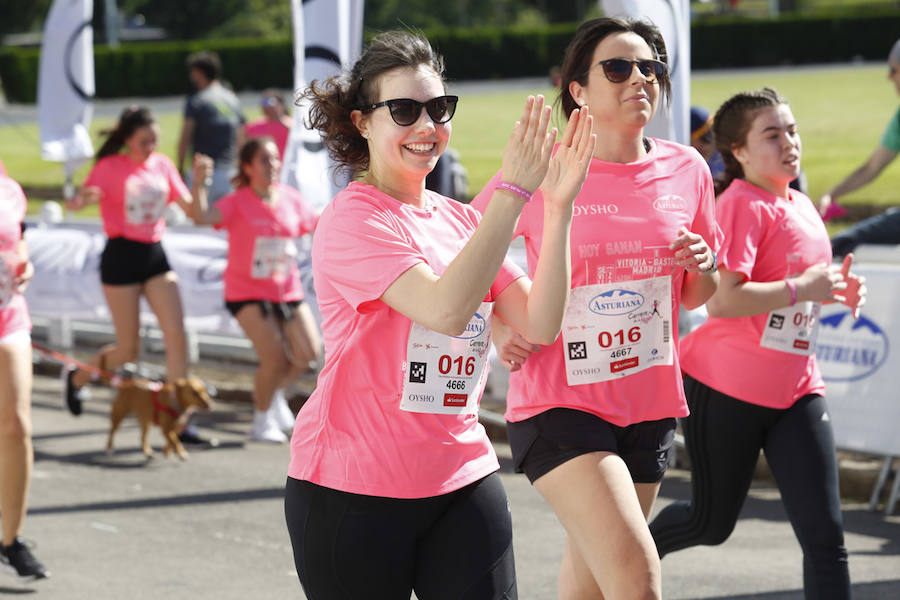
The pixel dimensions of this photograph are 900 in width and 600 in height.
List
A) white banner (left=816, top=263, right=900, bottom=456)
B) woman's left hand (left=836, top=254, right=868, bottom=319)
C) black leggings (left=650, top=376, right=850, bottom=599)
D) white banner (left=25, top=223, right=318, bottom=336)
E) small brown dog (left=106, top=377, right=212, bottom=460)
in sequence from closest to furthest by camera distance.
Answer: black leggings (left=650, top=376, right=850, bottom=599) → woman's left hand (left=836, top=254, right=868, bottom=319) → white banner (left=816, top=263, right=900, bottom=456) → small brown dog (left=106, top=377, right=212, bottom=460) → white banner (left=25, top=223, right=318, bottom=336)

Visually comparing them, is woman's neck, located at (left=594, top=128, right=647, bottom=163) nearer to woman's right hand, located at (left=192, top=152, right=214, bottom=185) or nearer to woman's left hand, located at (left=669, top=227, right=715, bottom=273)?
woman's left hand, located at (left=669, top=227, right=715, bottom=273)

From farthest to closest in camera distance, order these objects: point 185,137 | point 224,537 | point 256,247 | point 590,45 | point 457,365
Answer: point 185,137 < point 256,247 < point 224,537 < point 590,45 < point 457,365

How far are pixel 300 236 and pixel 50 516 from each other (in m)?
2.82

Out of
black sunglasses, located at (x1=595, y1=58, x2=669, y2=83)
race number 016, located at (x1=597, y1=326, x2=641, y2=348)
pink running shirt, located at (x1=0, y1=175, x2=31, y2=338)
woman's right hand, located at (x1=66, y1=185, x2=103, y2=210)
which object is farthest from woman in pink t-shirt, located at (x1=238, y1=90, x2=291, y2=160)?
race number 016, located at (x1=597, y1=326, x2=641, y2=348)

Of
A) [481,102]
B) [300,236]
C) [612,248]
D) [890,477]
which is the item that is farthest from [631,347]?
[481,102]

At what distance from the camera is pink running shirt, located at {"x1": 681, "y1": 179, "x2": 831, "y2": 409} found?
14.3 feet

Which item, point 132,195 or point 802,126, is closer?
point 132,195

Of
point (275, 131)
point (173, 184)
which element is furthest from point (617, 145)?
point (275, 131)

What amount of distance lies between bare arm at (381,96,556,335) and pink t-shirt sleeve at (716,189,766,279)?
1.61 meters

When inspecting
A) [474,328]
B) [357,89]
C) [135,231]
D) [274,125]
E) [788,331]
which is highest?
[357,89]

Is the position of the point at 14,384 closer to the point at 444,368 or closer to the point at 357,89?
the point at 357,89

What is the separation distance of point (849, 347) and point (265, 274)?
352cm

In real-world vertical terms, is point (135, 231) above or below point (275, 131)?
below

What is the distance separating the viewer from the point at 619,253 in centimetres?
375
